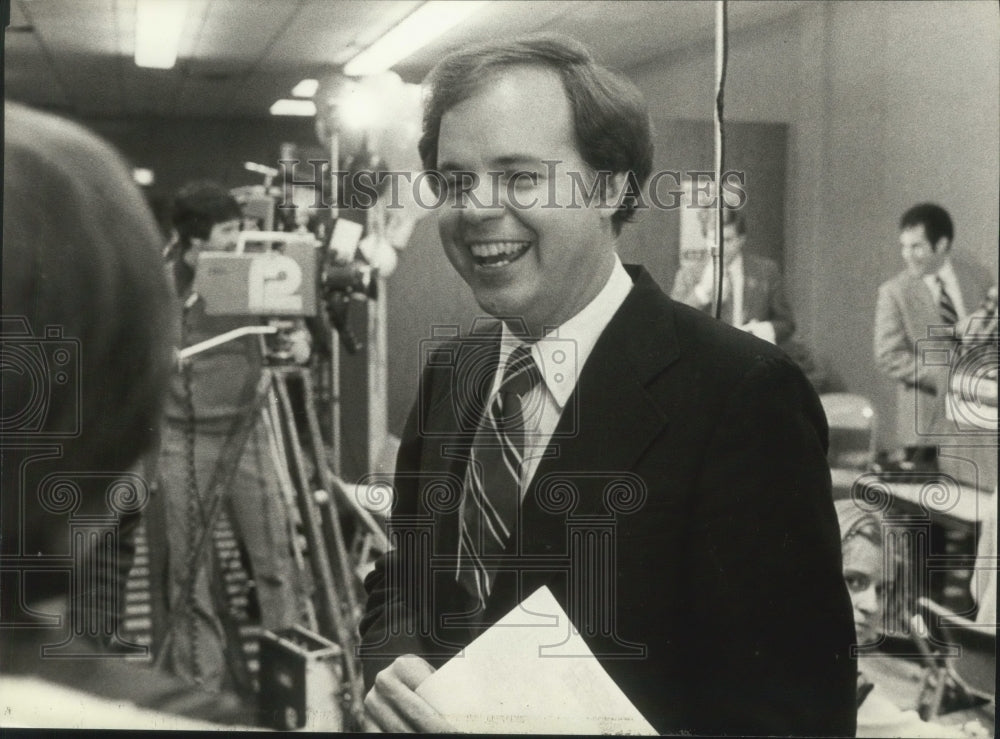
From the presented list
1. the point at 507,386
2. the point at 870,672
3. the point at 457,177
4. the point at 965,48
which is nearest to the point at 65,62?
the point at 457,177

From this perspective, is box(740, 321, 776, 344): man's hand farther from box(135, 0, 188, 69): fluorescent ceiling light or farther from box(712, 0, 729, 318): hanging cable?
box(135, 0, 188, 69): fluorescent ceiling light

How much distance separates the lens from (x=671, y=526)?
305cm

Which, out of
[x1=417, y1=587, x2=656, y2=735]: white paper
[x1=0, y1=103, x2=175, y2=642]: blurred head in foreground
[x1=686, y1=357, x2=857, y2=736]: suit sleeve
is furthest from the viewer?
[x1=417, y1=587, x2=656, y2=735]: white paper

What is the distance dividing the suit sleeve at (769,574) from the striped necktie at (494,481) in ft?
1.52

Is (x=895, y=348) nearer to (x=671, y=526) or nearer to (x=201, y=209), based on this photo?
(x=671, y=526)

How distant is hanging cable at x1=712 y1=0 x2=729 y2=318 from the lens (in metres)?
3.15

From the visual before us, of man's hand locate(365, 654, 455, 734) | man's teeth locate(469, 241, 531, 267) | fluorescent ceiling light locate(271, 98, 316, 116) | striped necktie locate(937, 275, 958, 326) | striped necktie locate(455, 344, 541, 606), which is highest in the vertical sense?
fluorescent ceiling light locate(271, 98, 316, 116)

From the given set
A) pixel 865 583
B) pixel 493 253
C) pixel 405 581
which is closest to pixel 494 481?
pixel 405 581

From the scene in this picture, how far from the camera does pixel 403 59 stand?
312cm

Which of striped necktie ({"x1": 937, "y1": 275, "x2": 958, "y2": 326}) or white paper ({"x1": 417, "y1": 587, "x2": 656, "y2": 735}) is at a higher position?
striped necktie ({"x1": 937, "y1": 275, "x2": 958, "y2": 326})

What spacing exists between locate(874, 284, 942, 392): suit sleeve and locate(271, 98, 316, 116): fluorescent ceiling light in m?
1.53

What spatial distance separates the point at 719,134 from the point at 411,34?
0.82 m

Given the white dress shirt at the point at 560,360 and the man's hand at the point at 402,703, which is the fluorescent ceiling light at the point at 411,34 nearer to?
the white dress shirt at the point at 560,360

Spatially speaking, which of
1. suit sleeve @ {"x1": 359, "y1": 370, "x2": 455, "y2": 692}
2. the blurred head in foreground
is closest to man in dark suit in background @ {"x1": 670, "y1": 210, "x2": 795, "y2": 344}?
suit sleeve @ {"x1": 359, "y1": 370, "x2": 455, "y2": 692}
